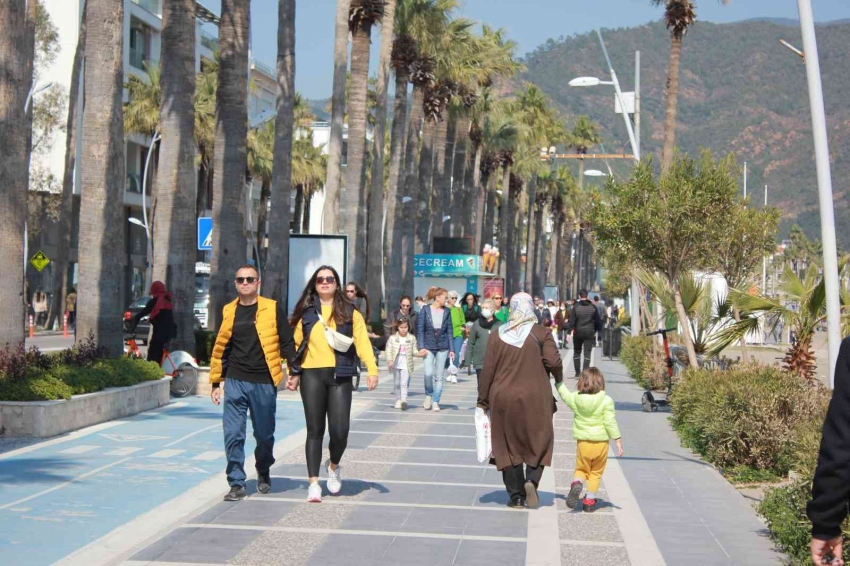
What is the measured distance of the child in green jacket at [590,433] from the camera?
954cm

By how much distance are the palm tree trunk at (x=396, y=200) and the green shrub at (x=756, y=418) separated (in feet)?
87.9

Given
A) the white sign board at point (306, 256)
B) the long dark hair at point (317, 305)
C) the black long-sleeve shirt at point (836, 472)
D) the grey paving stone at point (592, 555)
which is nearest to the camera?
the black long-sleeve shirt at point (836, 472)

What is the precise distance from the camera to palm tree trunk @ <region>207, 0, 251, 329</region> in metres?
21.6

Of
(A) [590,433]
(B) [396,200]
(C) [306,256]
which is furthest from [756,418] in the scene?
(B) [396,200]

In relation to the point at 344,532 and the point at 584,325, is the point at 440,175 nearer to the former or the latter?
the point at 584,325

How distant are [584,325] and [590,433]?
1514cm

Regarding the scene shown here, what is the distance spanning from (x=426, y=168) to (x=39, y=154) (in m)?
18.3

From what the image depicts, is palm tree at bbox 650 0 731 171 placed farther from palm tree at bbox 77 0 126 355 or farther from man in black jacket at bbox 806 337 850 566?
man in black jacket at bbox 806 337 850 566

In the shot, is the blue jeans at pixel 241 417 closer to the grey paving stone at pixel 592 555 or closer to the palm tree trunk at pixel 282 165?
the grey paving stone at pixel 592 555

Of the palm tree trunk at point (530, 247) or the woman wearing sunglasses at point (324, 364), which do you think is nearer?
the woman wearing sunglasses at point (324, 364)

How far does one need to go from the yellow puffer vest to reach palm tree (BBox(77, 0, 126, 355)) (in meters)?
7.54

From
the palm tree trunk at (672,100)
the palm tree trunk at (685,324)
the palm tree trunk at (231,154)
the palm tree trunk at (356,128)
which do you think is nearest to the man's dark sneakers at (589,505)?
the palm tree trunk at (685,324)

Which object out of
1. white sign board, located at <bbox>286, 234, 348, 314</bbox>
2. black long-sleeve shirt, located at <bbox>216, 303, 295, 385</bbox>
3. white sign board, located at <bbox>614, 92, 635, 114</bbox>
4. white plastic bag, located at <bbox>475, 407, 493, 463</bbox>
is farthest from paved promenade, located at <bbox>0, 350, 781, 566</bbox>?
white sign board, located at <bbox>614, 92, 635, 114</bbox>

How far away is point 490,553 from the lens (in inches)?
312
